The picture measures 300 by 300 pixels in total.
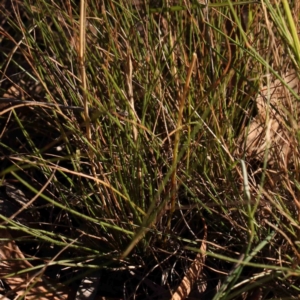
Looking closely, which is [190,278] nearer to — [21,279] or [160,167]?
[160,167]

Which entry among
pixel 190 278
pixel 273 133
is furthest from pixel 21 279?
pixel 273 133

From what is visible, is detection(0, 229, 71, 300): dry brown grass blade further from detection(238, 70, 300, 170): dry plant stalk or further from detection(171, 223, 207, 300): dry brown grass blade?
detection(238, 70, 300, 170): dry plant stalk

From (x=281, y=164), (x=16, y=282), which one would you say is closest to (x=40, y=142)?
(x=16, y=282)

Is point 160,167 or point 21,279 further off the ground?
point 160,167

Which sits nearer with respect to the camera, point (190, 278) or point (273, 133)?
point (190, 278)

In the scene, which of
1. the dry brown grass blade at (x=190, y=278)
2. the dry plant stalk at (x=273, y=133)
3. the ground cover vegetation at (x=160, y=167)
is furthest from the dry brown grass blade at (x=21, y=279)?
the dry plant stalk at (x=273, y=133)

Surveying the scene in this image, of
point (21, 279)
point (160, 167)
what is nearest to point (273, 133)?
point (160, 167)

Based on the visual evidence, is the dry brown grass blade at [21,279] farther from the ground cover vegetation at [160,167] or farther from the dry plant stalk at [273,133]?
the dry plant stalk at [273,133]

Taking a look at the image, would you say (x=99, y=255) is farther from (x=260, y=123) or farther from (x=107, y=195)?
(x=260, y=123)

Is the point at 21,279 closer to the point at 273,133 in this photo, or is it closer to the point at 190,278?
the point at 190,278

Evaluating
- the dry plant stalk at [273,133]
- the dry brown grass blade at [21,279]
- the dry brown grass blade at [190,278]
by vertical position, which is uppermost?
the dry plant stalk at [273,133]

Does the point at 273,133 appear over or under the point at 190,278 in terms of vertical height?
over

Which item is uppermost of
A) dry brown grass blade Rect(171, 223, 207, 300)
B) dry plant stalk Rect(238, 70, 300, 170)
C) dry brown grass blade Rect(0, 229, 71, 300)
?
dry plant stalk Rect(238, 70, 300, 170)

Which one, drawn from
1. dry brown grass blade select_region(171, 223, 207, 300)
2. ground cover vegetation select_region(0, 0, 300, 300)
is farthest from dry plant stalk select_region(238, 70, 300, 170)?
dry brown grass blade select_region(171, 223, 207, 300)
